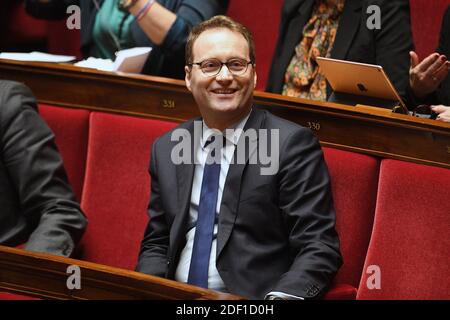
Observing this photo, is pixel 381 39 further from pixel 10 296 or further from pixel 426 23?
pixel 10 296

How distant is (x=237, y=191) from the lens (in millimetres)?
1008

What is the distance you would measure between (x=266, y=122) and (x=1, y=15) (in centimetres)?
107

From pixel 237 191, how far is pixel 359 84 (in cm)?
27

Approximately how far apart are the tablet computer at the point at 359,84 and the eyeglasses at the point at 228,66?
0.15 m

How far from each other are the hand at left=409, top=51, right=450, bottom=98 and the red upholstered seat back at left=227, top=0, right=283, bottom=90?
0.55 meters

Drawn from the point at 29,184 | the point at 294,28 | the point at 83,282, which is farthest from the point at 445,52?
the point at 83,282

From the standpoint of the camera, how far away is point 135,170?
4.12ft

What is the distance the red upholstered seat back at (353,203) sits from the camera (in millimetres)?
1095

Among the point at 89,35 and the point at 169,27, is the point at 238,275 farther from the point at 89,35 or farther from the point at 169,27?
the point at 89,35

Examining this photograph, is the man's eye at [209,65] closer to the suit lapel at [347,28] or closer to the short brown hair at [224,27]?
the short brown hair at [224,27]

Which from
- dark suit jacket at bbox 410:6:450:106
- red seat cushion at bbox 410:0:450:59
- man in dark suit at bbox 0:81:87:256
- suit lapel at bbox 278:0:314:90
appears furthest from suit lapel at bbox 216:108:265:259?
red seat cushion at bbox 410:0:450:59

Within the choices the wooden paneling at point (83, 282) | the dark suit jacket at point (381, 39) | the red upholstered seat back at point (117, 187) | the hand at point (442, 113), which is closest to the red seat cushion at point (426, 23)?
the dark suit jacket at point (381, 39)

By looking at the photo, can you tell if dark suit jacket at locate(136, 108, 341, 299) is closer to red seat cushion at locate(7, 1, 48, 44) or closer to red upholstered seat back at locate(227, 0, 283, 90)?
red upholstered seat back at locate(227, 0, 283, 90)

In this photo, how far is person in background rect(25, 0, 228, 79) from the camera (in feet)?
4.66
